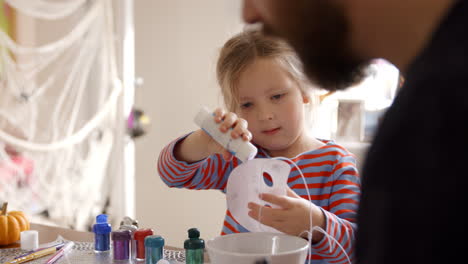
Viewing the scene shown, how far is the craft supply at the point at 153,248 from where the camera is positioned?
0.90 metres

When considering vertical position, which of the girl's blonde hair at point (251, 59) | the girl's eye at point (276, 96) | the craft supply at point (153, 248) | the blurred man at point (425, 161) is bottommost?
the craft supply at point (153, 248)

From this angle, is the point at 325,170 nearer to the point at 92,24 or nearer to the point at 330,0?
the point at 330,0

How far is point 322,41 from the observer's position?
20.6 inches

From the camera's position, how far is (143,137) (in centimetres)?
273

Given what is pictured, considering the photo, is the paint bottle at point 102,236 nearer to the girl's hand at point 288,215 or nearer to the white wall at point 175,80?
the girl's hand at point 288,215

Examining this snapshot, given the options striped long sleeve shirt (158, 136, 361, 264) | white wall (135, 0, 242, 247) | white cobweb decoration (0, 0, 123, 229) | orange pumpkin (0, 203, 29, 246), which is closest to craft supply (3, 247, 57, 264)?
orange pumpkin (0, 203, 29, 246)

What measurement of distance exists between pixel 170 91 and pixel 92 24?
54 cm

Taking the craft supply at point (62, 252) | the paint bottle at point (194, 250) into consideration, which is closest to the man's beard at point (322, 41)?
the paint bottle at point (194, 250)

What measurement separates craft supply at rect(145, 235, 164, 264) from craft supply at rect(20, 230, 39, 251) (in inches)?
11.8

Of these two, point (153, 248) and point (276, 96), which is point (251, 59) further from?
point (153, 248)

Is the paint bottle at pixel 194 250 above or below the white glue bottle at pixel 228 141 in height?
below

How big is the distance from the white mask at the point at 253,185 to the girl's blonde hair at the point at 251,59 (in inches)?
10.1

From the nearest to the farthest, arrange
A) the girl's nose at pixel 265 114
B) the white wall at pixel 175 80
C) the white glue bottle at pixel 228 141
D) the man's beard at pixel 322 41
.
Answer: the man's beard at pixel 322 41
the white glue bottle at pixel 228 141
the girl's nose at pixel 265 114
the white wall at pixel 175 80

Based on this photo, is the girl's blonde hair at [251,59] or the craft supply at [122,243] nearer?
the craft supply at [122,243]
